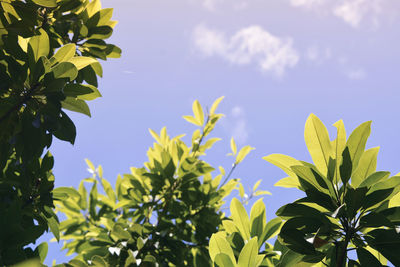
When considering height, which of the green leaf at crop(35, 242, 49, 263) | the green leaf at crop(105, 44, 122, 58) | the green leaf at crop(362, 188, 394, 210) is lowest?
the green leaf at crop(35, 242, 49, 263)

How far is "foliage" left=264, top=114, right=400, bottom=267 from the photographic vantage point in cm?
111

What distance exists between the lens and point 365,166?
47.1 inches

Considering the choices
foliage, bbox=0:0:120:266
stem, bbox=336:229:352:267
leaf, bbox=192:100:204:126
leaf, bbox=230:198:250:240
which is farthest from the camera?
leaf, bbox=192:100:204:126

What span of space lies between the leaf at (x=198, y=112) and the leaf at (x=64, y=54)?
2059 mm

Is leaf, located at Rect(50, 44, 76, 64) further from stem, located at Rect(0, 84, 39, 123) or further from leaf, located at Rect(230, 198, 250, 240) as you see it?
leaf, located at Rect(230, 198, 250, 240)

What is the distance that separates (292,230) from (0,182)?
144cm

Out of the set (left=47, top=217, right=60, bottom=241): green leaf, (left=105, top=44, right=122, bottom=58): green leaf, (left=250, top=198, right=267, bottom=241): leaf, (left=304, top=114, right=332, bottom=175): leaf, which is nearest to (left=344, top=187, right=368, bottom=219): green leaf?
(left=304, top=114, right=332, bottom=175): leaf

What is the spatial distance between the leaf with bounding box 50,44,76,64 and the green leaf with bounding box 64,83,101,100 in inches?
4.7

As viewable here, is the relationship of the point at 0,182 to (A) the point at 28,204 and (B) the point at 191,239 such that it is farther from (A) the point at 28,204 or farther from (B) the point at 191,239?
(B) the point at 191,239

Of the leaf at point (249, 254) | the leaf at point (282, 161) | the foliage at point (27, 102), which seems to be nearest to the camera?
the leaf at point (249, 254)

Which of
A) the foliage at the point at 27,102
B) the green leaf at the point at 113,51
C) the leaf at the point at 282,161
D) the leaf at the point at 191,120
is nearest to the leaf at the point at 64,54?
the foliage at the point at 27,102

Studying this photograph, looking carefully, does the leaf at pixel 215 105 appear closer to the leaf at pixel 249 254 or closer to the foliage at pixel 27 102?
the foliage at pixel 27 102

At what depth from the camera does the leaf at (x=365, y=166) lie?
1.19 meters

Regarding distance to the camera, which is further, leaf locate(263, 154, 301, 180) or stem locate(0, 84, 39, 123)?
stem locate(0, 84, 39, 123)
